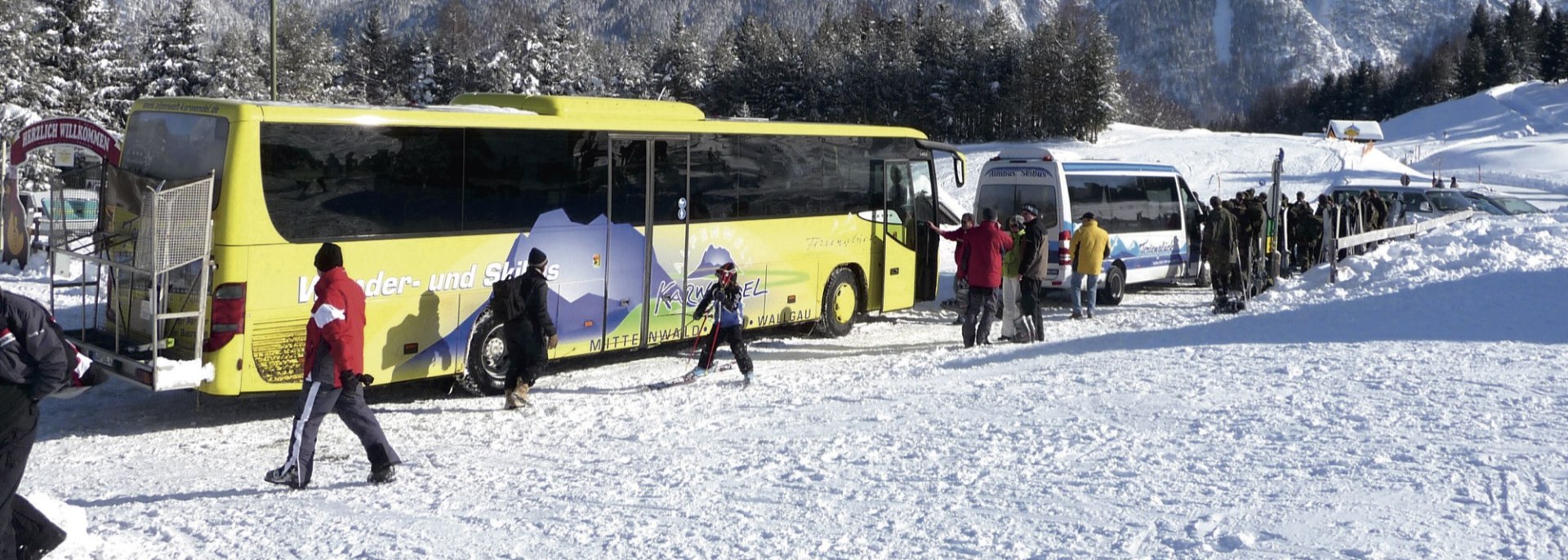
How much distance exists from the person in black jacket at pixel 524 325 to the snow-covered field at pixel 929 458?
0.88ft

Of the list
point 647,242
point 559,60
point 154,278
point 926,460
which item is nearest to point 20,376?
point 154,278

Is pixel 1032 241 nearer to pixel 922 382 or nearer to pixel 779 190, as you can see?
pixel 779 190

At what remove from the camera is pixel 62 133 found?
1747 cm

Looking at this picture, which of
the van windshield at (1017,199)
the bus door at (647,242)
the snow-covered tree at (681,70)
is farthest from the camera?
the snow-covered tree at (681,70)

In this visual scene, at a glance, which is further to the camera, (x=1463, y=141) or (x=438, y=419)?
(x=1463, y=141)

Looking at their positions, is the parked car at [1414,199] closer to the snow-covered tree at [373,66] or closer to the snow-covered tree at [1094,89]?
the snow-covered tree at [1094,89]

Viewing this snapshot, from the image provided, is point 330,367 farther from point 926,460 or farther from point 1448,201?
point 1448,201

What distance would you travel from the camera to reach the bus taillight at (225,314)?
352 inches

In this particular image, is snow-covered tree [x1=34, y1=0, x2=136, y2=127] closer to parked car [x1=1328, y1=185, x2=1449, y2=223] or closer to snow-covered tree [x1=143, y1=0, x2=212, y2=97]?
snow-covered tree [x1=143, y1=0, x2=212, y2=97]

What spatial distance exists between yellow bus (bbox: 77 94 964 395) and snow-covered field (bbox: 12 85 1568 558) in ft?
2.17

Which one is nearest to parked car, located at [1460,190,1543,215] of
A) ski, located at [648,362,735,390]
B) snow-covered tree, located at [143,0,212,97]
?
ski, located at [648,362,735,390]

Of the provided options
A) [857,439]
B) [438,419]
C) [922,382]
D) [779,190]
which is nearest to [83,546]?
[438,419]

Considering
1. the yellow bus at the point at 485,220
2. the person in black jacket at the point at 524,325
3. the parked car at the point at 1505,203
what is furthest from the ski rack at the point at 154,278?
the parked car at the point at 1505,203

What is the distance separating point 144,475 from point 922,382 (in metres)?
6.01
